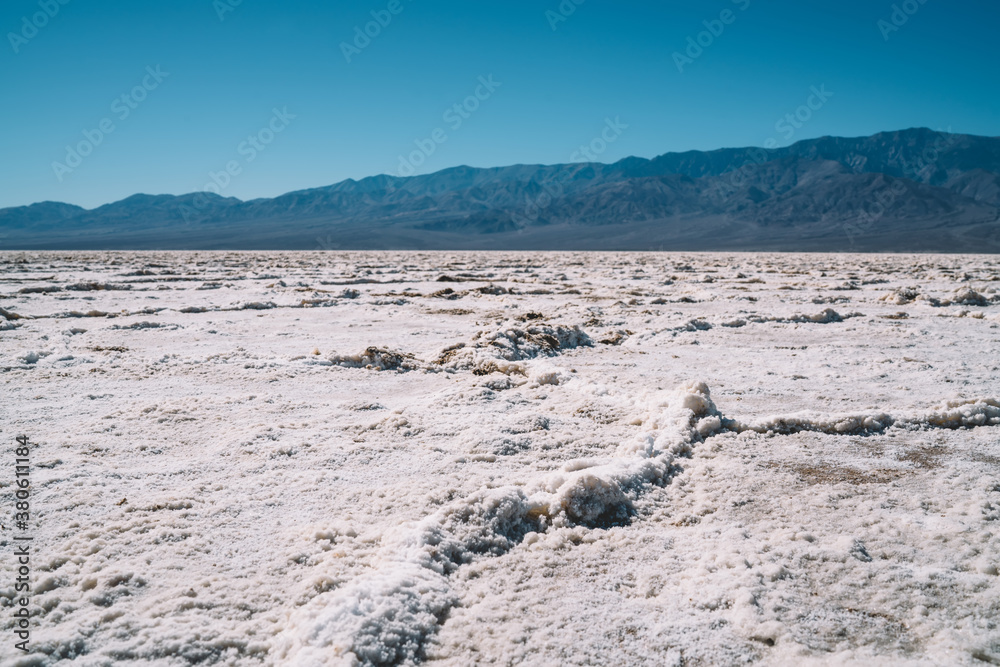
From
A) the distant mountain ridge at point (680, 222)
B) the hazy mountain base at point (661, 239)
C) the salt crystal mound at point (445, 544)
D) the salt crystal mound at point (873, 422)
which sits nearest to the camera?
the salt crystal mound at point (445, 544)

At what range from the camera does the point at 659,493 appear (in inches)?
110

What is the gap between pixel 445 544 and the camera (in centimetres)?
229

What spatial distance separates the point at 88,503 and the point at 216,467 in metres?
0.56

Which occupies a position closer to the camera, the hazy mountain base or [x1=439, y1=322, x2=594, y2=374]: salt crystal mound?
[x1=439, y1=322, x2=594, y2=374]: salt crystal mound

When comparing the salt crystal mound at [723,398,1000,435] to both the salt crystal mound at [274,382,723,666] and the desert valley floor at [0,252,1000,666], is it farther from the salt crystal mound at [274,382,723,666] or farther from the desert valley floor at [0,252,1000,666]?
the salt crystal mound at [274,382,723,666]

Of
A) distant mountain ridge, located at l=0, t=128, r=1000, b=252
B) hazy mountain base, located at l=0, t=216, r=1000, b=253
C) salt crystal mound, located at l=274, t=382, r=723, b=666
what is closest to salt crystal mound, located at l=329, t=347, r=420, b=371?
salt crystal mound, located at l=274, t=382, r=723, b=666

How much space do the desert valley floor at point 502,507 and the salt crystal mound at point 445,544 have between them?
0.03 feet

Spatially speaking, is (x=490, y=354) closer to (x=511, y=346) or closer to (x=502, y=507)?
(x=511, y=346)

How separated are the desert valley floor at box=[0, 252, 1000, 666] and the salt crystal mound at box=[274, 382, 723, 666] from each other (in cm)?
1

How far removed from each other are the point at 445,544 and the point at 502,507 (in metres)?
0.32

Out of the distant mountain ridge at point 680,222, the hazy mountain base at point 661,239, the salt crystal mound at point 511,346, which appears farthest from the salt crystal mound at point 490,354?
the hazy mountain base at point 661,239

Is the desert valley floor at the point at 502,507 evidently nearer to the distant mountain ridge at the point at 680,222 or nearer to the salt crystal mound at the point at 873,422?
the salt crystal mound at the point at 873,422

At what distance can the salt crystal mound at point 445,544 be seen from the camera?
Result: 5.82 feet

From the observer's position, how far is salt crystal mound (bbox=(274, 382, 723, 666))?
177 cm
